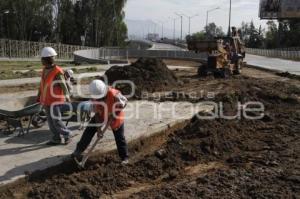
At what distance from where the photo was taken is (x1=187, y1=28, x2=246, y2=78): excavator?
21.1 m

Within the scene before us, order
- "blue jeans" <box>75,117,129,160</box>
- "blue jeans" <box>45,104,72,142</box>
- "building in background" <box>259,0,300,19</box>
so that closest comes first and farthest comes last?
"blue jeans" <box>75,117,129,160</box>
"blue jeans" <box>45,104,72,142</box>
"building in background" <box>259,0,300,19</box>

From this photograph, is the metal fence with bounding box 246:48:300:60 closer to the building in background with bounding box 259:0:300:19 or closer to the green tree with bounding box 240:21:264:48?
the building in background with bounding box 259:0:300:19

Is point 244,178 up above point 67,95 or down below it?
below

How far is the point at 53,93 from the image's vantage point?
27.5 feet

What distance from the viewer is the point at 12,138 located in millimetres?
8992

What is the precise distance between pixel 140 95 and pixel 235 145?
5990 mm

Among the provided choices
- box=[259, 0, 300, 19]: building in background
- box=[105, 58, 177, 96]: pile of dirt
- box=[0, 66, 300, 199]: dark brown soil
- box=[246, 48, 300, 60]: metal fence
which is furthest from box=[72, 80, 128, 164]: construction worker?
box=[259, 0, 300, 19]: building in background

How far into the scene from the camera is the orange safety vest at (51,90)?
8258mm

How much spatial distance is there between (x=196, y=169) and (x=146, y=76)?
9.68 meters

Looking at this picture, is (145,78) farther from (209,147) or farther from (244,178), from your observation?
(244,178)

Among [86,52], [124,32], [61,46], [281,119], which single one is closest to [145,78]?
[281,119]

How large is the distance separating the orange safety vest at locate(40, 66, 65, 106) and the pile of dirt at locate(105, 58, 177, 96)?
7341 mm

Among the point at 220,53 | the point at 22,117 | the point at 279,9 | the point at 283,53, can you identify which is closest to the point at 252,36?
the point at 279,9

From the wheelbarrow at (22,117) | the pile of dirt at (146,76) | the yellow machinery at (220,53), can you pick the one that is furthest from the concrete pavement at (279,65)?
the wheelbarrow at (22,117)
